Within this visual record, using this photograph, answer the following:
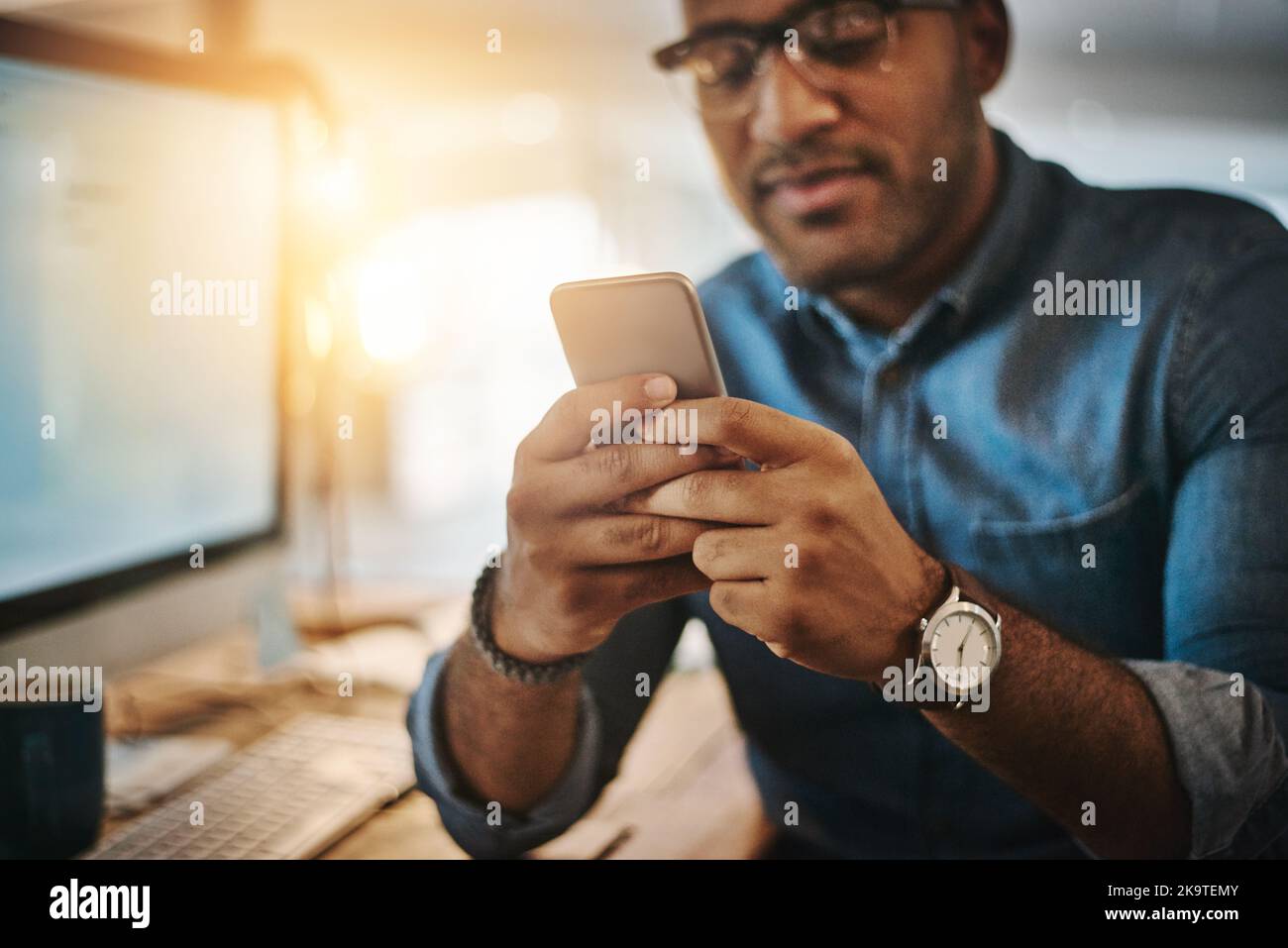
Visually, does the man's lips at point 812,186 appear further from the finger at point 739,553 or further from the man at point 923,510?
the finger at point 739,553

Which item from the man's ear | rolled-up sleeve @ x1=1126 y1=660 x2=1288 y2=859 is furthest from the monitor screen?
rolled-up sleeve @ x1=1126 y1=660 x2=1288 y2=859

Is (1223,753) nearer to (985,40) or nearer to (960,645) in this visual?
(960,645)

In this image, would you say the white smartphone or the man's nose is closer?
the white smartphone

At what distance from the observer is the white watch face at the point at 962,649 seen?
489 mm

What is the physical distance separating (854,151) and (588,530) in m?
0.32

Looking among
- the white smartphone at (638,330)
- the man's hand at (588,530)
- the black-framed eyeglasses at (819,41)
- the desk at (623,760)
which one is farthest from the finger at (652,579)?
the black-framed eyeglasses at (819,41)

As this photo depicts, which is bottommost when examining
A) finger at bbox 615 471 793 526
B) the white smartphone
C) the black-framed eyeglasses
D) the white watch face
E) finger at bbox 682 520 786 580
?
the white watch face

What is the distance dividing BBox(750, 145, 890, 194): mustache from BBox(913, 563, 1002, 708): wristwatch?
286 millimetres

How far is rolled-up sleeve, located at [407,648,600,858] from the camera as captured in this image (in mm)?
600

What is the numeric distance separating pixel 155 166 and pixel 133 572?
1.04 feet

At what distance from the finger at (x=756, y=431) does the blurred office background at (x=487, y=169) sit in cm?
12

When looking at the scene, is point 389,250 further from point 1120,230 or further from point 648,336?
point 1120,230

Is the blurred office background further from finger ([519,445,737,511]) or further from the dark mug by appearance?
the dark mug
